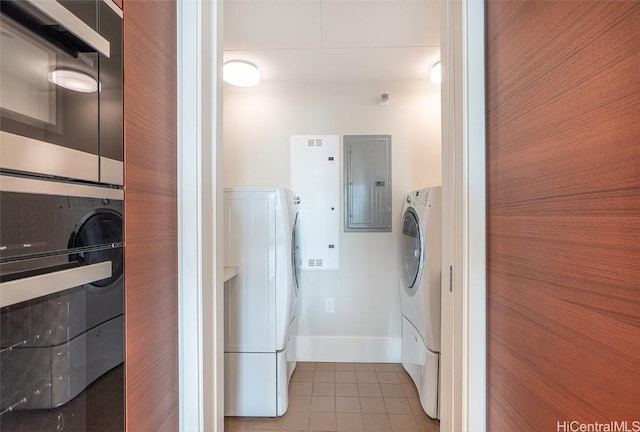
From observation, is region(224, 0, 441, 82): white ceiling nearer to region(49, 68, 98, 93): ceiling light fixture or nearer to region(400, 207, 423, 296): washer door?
region(400, 207, 423, 296): washer door

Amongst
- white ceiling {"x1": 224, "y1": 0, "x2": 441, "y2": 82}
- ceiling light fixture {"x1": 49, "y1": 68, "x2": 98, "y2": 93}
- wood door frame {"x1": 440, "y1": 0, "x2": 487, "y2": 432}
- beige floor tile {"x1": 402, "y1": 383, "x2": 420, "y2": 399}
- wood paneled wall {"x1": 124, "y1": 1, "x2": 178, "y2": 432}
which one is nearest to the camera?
ceiling light fixture {"x1": 49, "y1": 68, "x2": 98, "y2": 93}

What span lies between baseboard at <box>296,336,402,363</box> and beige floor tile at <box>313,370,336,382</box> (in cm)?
18

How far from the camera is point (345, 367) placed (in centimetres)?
250

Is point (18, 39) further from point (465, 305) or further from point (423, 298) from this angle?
point (423, 298)

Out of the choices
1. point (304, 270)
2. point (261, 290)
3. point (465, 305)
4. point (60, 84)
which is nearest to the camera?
point (60, 84)

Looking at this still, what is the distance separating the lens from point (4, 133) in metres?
0.47

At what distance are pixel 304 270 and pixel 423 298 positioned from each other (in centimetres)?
109

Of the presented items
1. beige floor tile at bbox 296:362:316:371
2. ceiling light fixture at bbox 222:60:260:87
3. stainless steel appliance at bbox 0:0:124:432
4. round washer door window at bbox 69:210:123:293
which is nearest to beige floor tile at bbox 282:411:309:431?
beige floor tile at bbox 296:362:316:371

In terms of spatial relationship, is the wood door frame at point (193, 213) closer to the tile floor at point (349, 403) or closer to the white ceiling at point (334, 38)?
the white ceiling at point (334, 38)

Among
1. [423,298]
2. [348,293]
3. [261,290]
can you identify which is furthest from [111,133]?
[348,293]

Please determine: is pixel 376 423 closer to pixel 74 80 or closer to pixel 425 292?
pixel 425 292

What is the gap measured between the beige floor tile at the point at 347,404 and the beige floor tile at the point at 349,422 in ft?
0.16

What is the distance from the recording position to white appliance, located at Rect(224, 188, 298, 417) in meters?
1.84

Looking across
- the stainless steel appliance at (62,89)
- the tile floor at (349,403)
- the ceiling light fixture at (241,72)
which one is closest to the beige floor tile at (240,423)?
the tile floor at (349,403)
